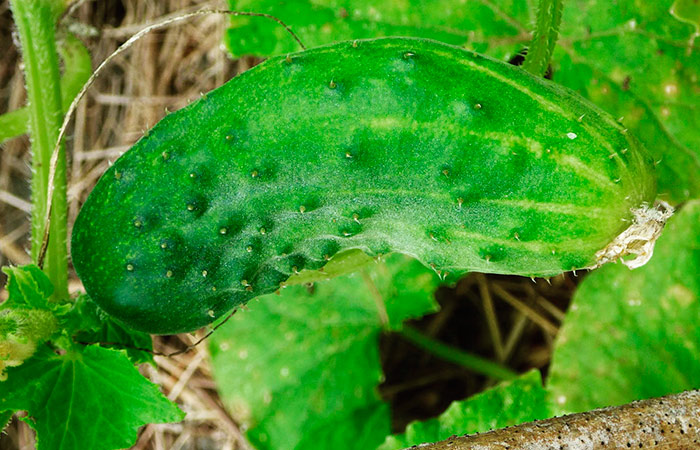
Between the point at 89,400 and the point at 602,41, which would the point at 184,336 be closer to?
the point at 89,400

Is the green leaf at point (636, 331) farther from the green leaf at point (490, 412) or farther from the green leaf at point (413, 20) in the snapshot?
the green leaf at point (413, 20)

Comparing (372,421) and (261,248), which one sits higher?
(261,248)

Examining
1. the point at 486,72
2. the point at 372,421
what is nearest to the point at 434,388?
the point at 372,421

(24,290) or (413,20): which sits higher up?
(413,20)

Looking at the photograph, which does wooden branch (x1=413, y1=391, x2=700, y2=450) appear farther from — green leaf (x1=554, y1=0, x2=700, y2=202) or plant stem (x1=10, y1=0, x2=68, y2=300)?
plant stem (x1=10, y1=0, x2=68, y2=300)

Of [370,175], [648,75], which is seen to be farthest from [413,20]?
[370,175]

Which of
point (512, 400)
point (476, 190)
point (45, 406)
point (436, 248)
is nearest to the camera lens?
point (476, 190)

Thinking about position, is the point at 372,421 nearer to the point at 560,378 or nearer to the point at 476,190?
the point at 560,378
